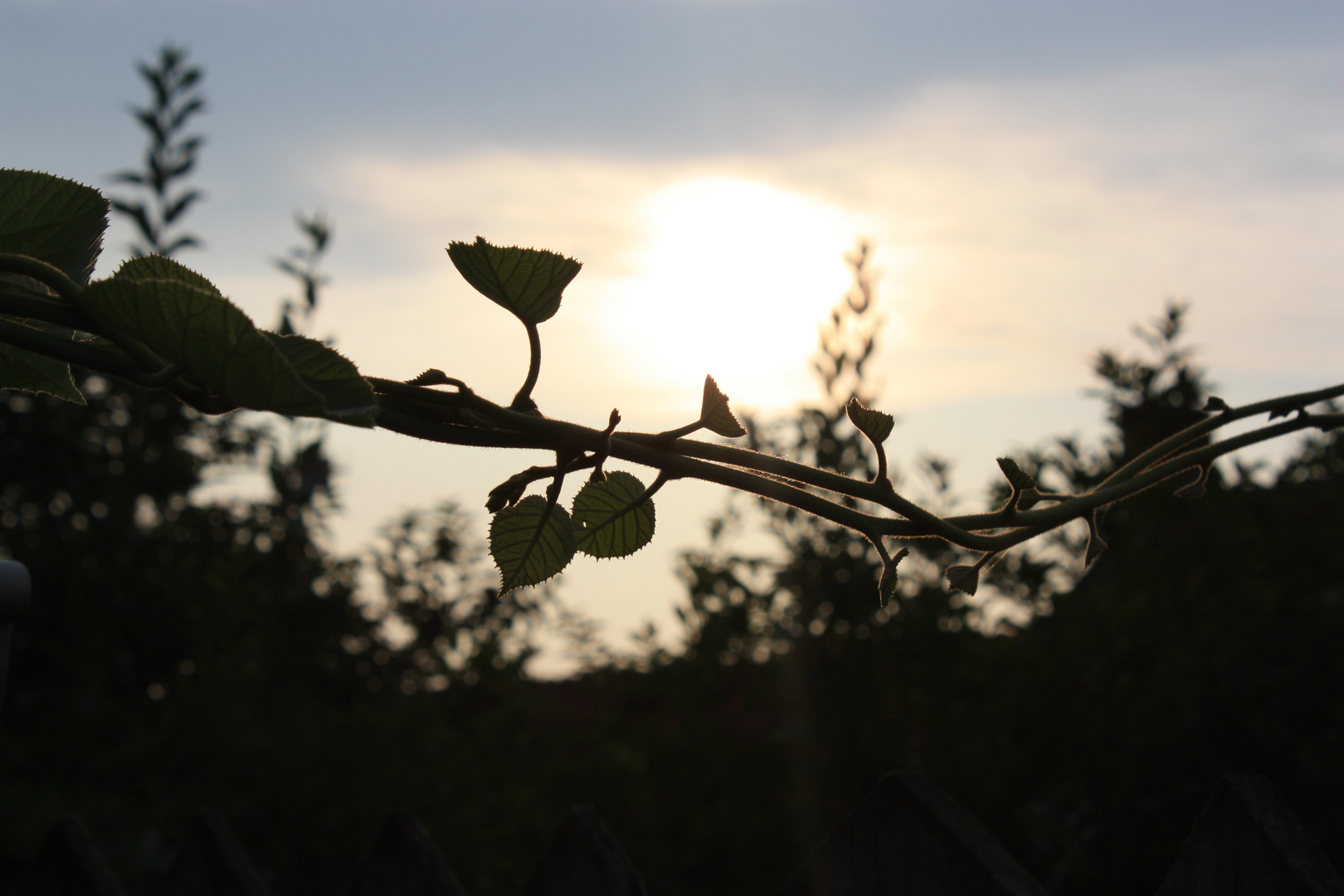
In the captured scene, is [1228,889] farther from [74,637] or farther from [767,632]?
[74,637]

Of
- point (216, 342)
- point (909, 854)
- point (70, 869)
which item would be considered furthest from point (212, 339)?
point (70, 869)

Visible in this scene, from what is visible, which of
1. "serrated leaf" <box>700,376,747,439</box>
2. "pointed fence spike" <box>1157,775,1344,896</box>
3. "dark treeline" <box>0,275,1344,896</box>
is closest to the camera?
"serrated leaf" <box>700,376,747,439</box>

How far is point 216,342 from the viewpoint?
38 centimetres

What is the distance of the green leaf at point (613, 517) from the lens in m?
0.55

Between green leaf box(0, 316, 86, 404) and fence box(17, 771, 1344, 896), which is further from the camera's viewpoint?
fence box(17, 771, 1344, 896)

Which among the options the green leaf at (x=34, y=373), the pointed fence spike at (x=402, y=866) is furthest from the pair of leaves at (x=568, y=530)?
the pointed fence spike at (x=402, y=866)

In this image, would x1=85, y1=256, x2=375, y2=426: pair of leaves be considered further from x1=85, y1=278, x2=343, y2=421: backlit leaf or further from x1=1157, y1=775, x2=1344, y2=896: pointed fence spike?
x1=1157, y1=775, x2=1344, y2=896: pointed fence spike

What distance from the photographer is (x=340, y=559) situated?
3656 mm

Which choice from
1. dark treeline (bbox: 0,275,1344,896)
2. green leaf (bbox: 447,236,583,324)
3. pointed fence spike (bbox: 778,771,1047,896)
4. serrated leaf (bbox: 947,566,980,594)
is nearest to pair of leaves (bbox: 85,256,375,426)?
green leaf (bbox: 447,236,583,324)

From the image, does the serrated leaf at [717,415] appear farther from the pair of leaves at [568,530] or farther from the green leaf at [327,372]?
the green leaf at [327,372]

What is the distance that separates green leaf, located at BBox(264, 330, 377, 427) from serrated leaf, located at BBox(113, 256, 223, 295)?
0.28 feet

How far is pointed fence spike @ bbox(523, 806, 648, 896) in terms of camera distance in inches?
42.6

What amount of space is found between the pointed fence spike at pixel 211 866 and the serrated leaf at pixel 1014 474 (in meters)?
1.07

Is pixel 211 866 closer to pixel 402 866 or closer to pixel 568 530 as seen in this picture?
pixel 402 866
